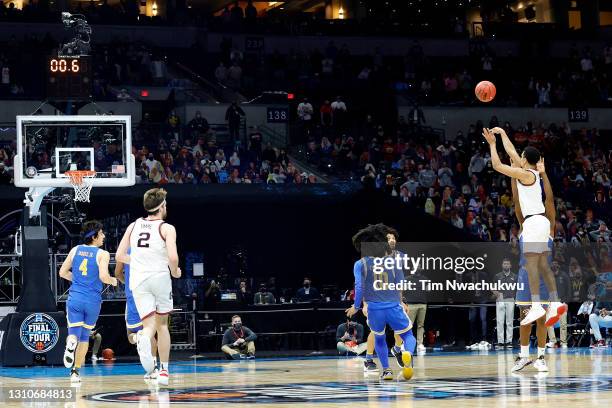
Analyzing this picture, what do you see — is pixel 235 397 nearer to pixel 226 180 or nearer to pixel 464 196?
pixel 226 180

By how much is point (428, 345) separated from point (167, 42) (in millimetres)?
19045

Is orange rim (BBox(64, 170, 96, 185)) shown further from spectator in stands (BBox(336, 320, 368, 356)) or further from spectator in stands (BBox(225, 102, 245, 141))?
spectator in stands (BBox(225, 102, 245, 141))

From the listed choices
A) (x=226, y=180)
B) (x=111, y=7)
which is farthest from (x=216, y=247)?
(x=111, y=7)

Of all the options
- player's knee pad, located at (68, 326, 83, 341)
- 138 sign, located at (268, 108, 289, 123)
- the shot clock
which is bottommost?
player's knee pad, located at (68, 326, 83, 341)

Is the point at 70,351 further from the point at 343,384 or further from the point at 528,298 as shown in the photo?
the point at 528,298

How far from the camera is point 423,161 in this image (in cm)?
3422

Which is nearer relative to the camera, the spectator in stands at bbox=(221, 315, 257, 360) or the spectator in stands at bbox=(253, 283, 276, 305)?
the spectator in stands at bbox=(221, 315, 257, 360)

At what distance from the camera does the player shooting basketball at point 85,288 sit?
15.4m

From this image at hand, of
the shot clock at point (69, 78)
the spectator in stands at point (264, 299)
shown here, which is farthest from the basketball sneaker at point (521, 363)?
the spectator in stands at point (264, 299)

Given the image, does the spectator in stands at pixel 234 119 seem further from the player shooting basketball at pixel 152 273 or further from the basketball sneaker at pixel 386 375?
the player shooting basketball at pixel 152 273

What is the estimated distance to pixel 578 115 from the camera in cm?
4019

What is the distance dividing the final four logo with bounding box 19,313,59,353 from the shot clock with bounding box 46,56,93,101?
4.55m

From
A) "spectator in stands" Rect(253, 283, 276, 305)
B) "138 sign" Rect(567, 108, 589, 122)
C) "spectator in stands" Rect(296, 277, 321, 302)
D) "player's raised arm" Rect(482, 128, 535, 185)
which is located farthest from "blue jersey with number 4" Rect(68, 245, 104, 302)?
"138 sign" Rect(567, 108, 589, 122)

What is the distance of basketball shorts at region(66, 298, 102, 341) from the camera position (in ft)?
50.9
